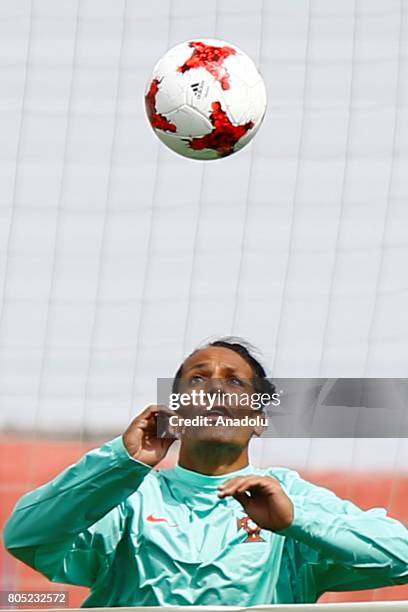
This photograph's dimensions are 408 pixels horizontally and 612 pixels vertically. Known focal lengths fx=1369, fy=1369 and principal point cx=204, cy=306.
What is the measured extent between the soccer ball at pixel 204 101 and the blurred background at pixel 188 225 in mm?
487

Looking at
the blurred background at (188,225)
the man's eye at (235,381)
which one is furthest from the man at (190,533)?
the blurred background at (188,225)

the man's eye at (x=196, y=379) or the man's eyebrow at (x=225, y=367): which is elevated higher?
the man's eyebrow at (x=225, y=367)

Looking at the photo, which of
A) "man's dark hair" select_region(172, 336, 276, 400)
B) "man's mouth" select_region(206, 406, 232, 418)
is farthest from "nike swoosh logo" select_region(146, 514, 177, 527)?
"man's dark hair" select_region(172, 336, 276, 400)

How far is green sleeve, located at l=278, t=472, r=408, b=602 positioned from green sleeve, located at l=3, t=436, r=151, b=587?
33cm

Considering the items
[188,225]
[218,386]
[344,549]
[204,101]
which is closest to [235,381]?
[218,386]

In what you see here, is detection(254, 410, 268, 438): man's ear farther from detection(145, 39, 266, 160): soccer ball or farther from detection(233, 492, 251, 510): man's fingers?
detection(145, 39, 266, 160): soccer ball

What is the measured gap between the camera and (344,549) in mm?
2582

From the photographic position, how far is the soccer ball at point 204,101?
3068 mm

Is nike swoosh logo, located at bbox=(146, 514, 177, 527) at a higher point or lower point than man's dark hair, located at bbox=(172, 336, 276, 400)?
lower

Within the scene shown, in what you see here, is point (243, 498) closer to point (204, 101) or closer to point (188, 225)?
point (204, 101)

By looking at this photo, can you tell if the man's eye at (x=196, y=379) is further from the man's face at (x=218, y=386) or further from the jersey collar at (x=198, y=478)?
the jersey collar at (x=198, y=478)

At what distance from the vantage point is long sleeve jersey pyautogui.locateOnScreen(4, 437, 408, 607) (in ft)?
8.51

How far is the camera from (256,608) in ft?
8.57

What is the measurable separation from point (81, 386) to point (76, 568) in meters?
0.86
